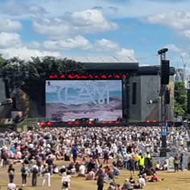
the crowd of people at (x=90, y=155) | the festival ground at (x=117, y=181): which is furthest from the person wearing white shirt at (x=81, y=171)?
the festival ground at (x=117, y=181)

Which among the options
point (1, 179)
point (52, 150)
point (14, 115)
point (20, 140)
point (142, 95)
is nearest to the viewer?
point (1, 179)

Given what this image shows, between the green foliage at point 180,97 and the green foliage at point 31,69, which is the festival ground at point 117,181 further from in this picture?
the green foliage at point 180,97

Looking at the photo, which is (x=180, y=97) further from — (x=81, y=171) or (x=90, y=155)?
(x=81, y=171)

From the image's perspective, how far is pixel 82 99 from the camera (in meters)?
76.4

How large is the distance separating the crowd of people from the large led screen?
68.0ft

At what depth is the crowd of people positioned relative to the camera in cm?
3180

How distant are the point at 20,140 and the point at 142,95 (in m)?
38.0

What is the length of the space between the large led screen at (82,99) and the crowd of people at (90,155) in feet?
68.0

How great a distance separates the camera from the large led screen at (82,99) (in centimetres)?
7538

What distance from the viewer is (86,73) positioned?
76.5 metres

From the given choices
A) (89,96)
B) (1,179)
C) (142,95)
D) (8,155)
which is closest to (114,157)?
(8,155)

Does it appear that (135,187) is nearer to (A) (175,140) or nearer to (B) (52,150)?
(B) (52,150)

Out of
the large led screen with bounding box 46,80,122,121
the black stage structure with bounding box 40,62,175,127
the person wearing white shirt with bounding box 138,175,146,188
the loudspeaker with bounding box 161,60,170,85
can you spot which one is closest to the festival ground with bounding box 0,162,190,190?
the person wearing white shirt with bounding box 138,175,146,188

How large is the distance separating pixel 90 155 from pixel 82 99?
3368 cm
